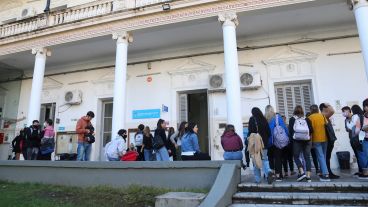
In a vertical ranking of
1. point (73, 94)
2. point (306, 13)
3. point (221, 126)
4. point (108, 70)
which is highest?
point (306, 13)

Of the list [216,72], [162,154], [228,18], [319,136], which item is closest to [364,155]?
[319,136]

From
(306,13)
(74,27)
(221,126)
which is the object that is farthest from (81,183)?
(306,13)

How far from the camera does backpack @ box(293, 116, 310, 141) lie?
19.4 ft

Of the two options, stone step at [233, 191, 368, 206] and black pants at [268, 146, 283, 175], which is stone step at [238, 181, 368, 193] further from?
black pants at [268, 146, 283, 175]

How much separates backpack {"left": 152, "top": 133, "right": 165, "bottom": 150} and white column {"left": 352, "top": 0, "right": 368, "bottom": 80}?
223 inches

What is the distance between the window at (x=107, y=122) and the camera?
12.8 metres

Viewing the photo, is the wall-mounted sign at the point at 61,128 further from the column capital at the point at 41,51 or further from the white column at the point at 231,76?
the white column at the point at 231,76

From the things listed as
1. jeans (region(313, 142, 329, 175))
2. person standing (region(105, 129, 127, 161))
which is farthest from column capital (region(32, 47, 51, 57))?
jeans (region(313, 142, 329, 175))

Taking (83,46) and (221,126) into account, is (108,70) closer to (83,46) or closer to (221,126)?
(83,46)

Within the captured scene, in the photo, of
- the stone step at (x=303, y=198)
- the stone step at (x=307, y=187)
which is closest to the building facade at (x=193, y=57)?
the stone step at (x=307, y=187)

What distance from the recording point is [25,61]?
13617 millimetres

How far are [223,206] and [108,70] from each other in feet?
32.2

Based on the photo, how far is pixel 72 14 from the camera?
1103 centimetres

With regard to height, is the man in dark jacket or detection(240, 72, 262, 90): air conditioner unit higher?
detection(240, 72, 262, 90): air conditioner unit
